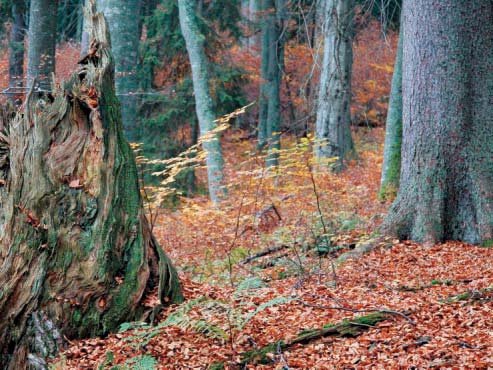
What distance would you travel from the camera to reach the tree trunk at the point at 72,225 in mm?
4492

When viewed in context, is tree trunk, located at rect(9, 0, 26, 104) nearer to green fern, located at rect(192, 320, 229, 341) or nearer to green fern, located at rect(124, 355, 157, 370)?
green fern, located at rect(192, 320, 229, 341)

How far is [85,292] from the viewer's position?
461 cm

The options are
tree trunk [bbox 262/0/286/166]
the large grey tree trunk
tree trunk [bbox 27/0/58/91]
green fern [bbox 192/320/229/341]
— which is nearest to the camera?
green fern [bbox 192/320/229/341]

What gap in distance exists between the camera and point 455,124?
7.38m

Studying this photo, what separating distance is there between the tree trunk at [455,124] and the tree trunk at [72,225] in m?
3.91

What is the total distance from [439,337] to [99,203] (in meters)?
2.95

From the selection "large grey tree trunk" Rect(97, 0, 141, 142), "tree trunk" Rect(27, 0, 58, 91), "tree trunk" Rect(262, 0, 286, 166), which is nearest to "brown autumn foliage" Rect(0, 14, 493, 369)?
"large grey tree trunk" Rect(97, 0, 141, 142)

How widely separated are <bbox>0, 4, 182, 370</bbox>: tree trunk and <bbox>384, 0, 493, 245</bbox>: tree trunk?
12.8ft

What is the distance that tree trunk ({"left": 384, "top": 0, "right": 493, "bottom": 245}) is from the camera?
7332mm

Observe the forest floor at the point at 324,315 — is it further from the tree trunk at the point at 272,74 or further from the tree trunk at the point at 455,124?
the tree trunk at the point at 272,74

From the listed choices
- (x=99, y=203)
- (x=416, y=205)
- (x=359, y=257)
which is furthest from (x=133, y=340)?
(x=416, y=205)

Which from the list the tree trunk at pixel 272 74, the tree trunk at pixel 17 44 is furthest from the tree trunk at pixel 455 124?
the tree trunk at pixel 272 74

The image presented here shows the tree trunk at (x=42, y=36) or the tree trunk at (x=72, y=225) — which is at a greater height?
the tree trunk at (x=42, y=36)

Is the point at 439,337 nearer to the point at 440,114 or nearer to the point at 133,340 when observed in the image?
the point at 133,340
